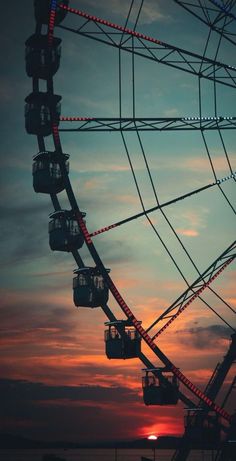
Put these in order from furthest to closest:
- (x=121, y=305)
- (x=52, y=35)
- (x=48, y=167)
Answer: (x=48, y=167) < (x=52, y=35) < (x=121, y=305)

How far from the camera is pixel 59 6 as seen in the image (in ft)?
77.9

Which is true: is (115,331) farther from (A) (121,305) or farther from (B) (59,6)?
(B) (59,6)

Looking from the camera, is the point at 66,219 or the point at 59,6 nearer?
the point at 59,6

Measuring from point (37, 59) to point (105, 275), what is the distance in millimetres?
9221

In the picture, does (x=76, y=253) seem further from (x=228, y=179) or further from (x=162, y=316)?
(x=228, y=179)

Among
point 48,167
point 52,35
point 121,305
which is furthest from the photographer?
point 48,167

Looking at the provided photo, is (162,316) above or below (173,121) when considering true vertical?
below

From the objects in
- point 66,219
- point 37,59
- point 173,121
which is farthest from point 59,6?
point 66,219

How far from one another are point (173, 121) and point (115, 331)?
804cm

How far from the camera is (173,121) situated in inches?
909

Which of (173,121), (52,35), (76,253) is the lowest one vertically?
(76,253)

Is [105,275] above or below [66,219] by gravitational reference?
below

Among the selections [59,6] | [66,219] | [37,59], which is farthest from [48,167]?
[59,6]

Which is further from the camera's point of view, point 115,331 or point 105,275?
point 115,331
